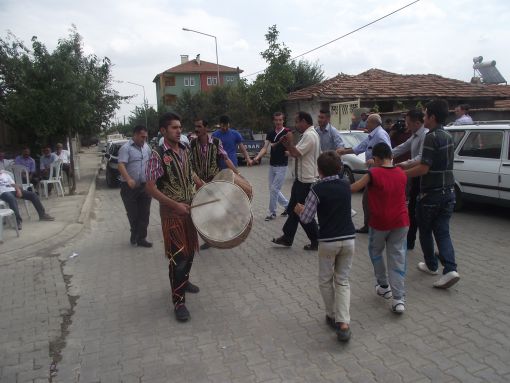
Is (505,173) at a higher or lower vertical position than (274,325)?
higher

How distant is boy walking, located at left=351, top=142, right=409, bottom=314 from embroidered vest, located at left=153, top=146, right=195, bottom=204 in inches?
61.7

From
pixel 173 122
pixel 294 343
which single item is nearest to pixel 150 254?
pixel 173 122

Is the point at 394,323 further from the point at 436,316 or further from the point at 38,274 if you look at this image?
the point at 38,274

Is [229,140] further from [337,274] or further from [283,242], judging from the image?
[337,274]

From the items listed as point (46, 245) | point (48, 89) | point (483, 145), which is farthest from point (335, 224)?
point (48, 89)

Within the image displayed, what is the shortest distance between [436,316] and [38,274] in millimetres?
4707

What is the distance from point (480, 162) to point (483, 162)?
54 mm

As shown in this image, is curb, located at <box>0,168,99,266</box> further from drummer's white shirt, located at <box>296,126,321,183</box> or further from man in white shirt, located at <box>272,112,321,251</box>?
drummer's white shirt, located at <box>296,126,321,183</box>

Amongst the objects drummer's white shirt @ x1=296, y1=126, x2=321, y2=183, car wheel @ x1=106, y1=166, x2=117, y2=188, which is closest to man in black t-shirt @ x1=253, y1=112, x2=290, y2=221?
drummer's white shirt @ x1=296, y1=126, x2=321, y2=183

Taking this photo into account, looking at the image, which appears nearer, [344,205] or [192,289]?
[344,205]

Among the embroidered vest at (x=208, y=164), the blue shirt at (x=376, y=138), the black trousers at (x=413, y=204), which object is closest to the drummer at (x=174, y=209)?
the embroidered vest at (x=208, y=164)

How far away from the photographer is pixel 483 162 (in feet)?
24.5

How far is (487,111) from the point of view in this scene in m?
13.7

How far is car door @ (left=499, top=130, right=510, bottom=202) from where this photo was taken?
7.04 m
